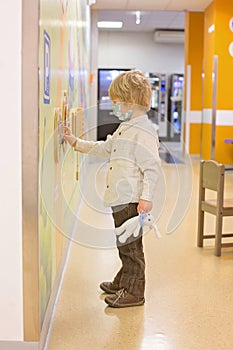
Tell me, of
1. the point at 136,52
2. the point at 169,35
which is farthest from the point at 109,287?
the point at 136,52

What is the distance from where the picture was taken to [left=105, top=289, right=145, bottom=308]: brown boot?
286 cm

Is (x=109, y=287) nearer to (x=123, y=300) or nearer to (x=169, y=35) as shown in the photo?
(x=123, y=300)

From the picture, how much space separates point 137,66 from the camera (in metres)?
15.1

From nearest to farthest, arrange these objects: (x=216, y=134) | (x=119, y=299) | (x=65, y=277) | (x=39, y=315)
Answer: (x=39, y=315) < (x=119, y=299) < (x=65, y=277) < (x=216, y=134)

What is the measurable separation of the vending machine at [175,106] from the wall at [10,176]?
13.5 m

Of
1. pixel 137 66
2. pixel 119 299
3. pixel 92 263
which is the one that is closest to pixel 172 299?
pixel 119 299

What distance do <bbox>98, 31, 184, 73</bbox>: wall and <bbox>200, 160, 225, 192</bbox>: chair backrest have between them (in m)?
11.2

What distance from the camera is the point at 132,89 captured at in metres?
2.75

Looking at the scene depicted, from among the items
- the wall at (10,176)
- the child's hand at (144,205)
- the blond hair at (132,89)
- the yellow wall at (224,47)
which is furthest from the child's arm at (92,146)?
the yellow wall at (224,47)

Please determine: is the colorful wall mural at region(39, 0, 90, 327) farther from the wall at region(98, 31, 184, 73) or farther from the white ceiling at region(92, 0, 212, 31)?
the wall at region(98, 31, 184, 73)

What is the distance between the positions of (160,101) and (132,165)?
44.4ft

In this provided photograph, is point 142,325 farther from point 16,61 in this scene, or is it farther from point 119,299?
point 16,61

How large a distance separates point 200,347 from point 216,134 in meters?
7.17

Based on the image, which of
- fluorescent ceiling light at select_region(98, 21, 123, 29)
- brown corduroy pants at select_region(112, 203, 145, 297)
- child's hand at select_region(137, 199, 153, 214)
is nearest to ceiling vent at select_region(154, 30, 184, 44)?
fluorescent ceiling light at select_region(98, 21, 123, 29)
